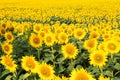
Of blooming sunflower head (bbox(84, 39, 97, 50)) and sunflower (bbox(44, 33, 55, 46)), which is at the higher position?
sunflower (bbox(44, 33, 55, 46))

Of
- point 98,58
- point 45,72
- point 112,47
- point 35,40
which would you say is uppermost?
point 35,40

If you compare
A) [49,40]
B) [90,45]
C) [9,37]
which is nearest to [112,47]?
[90,45]

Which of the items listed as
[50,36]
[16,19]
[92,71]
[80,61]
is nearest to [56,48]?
[50,36]

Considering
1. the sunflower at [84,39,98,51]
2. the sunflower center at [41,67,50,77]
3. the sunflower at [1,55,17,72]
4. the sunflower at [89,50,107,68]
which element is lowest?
the sunflower center at [41,67,50,77]

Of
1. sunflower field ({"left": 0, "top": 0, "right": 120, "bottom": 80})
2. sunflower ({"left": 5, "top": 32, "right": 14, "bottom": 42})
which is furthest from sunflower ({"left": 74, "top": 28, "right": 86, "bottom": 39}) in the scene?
sunflower ({"left": 5, "top": 32, "right": 14, "bottom": 42})

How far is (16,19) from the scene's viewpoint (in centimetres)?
2114

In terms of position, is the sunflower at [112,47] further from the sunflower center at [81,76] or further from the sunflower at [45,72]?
the sunflower center at [81,76]

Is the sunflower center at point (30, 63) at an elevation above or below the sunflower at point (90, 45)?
below

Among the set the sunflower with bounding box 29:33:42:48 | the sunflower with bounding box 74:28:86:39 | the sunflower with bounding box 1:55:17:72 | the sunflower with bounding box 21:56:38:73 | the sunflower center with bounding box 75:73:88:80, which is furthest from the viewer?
the sunflower with bounding box 74:28:86:39

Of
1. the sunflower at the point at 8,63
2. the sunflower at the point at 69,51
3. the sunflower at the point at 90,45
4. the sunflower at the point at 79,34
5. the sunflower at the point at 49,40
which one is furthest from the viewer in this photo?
the sunflower at the point at 79,34

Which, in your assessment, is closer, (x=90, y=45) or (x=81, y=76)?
(x=81, y=76)

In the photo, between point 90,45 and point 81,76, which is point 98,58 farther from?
point 81,76

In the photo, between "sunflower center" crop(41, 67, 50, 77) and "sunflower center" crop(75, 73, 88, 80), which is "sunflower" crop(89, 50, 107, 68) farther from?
"sunflower center" crop(75, 73, 88, 80)

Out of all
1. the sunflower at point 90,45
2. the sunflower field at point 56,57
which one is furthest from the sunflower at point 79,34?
the sunflower at point 90,45
